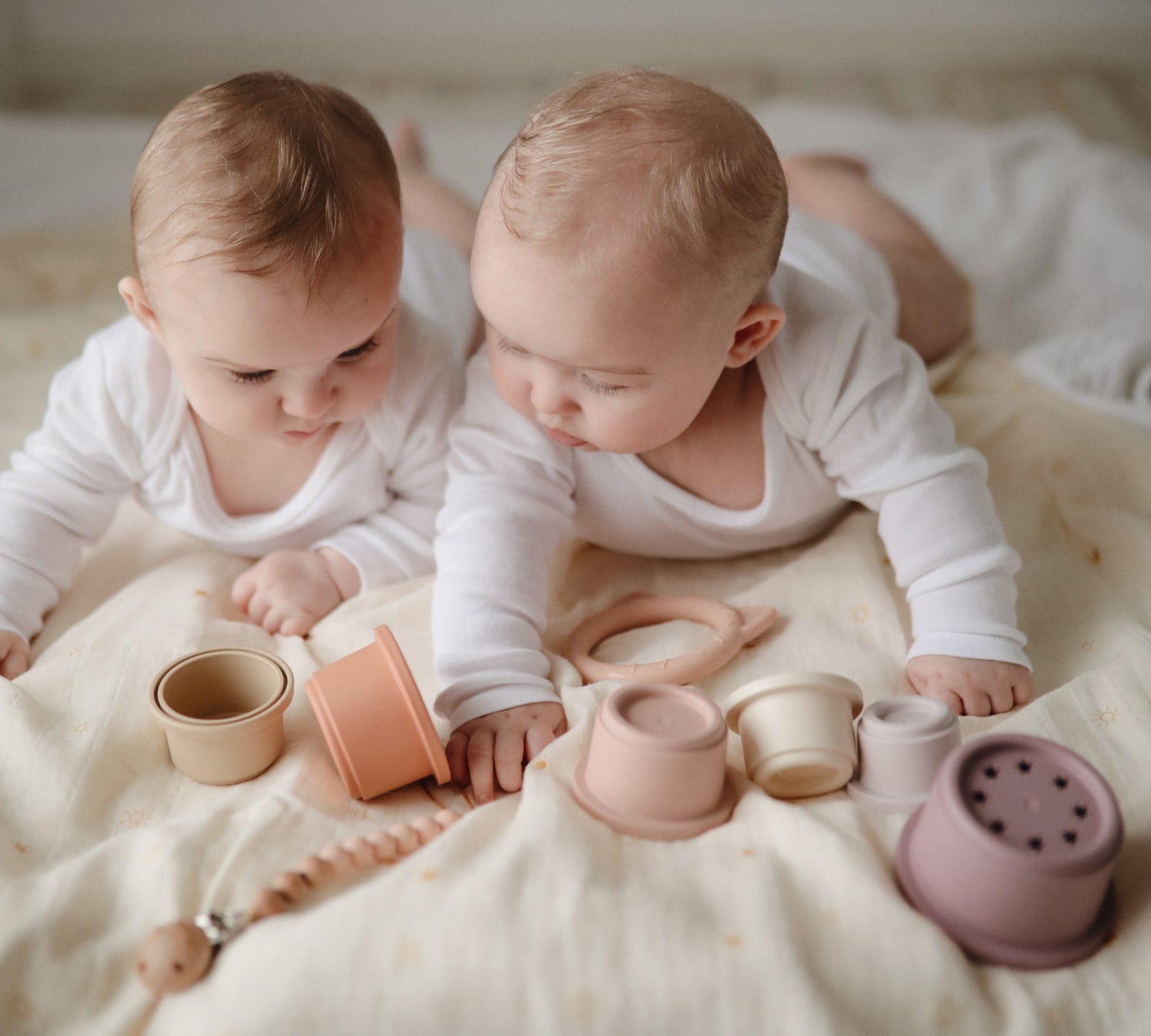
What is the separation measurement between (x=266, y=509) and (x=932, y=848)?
82 centimetres

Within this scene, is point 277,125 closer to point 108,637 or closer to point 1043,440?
point 108,637

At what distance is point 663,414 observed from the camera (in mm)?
1045

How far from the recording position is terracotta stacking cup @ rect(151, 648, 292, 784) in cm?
93

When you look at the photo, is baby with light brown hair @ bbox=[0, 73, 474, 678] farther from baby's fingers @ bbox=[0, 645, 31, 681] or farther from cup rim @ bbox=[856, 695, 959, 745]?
cup rim @ bbox=[856, 695, 959, 745]

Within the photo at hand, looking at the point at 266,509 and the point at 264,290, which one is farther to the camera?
the point at 266,509

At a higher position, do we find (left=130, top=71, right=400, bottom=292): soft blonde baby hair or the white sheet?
(left=130, top=71, right=400, bottom=292): soft blonde baby hair

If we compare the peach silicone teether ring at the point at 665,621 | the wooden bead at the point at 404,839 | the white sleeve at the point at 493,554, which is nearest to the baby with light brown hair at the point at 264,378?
the white sleeve at the point at 493,554

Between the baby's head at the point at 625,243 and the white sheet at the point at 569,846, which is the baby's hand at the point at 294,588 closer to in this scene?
the white sheet at the point at 569,846

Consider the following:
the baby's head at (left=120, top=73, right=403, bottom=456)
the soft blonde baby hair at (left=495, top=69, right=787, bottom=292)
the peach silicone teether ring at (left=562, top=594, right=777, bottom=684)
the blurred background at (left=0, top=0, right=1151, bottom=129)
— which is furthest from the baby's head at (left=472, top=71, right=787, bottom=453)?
the blurred background at (left=0, top=0, right=1151, bottom=129)

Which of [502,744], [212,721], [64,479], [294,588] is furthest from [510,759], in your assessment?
[64,479]

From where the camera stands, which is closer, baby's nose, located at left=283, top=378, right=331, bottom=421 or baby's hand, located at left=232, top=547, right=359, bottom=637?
baby's nose, located at left=283, top=378, right=331, bottom=421

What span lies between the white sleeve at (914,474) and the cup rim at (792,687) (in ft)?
0.64

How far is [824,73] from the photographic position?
2533mm

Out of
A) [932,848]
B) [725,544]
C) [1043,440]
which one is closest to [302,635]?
[725,544]
